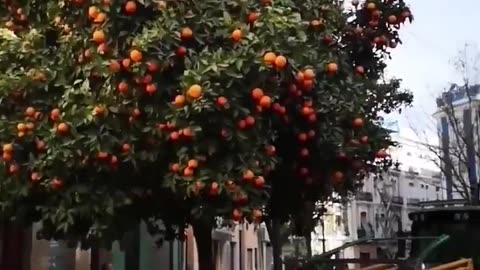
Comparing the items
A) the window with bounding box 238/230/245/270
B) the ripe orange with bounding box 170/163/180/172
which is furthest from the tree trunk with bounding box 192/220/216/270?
the window with bounding box 238/230/245/270

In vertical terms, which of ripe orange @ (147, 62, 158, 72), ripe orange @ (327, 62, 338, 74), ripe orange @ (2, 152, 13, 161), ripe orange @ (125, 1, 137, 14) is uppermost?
ripe orange @ (125, 1, 137, 14)

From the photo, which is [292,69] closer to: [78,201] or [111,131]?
[111,131]

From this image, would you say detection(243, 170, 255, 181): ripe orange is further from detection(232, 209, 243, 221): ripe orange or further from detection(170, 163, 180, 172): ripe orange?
detection(170, 163, 180, 172): ripe orange

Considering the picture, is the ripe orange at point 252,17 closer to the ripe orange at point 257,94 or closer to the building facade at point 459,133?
the ripe orange at point 257,94

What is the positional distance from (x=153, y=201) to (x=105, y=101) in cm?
108

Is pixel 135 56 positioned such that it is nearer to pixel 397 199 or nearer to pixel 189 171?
pixel 189 171

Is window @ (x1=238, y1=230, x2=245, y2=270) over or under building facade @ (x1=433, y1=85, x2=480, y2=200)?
under

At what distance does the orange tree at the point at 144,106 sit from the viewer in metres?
5.58

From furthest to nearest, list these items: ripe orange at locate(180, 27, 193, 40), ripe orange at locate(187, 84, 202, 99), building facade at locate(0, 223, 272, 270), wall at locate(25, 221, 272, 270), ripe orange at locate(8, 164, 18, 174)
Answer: wall at locate(25, 221, 272, 270) → building facade at locate(0, 223, 272, 270) → ripe orange at locate(8, 164, 18, 174) → ripe orange at locate(180, 27, 193, 40) → ripe orange at locate(187, 84, 202, 99)

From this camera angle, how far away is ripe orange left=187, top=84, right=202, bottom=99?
17.8 feet

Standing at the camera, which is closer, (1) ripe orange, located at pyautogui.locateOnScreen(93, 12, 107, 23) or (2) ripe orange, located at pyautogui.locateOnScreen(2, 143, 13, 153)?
(1) ripe orange, located at pyautogui.locateOnScreen(93, 12, 107, 23)

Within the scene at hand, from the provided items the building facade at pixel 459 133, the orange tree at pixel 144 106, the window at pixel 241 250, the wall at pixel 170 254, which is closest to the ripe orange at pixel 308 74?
the orange tree at pixel 144 106

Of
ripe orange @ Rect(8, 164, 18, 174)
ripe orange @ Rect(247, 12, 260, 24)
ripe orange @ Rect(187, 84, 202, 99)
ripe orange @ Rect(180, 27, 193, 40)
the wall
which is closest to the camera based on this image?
ripe orange @ Rect(187, 84, 202, 99)

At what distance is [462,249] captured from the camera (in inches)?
440
